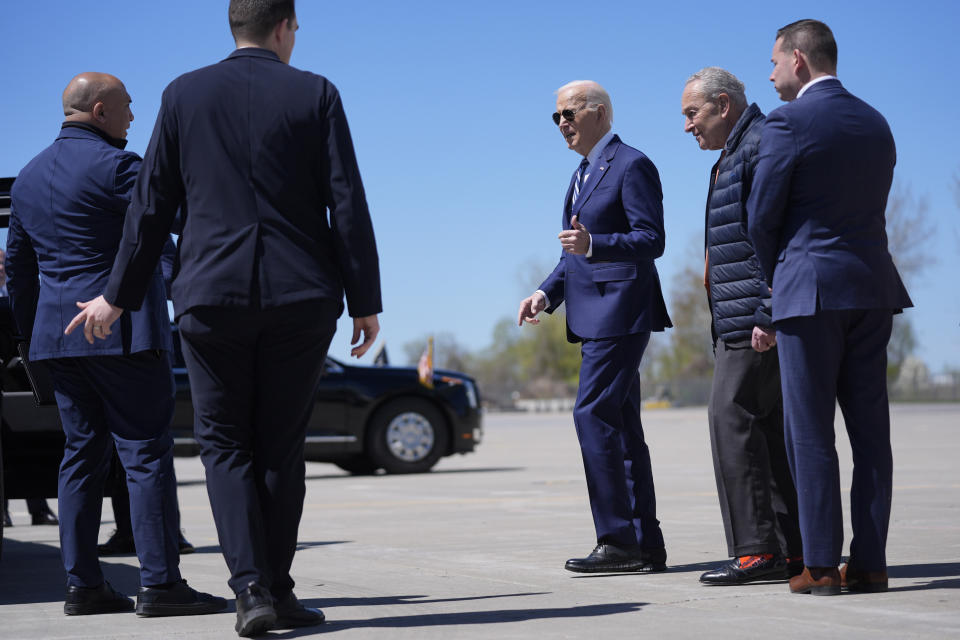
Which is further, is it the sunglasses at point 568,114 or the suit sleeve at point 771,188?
the sunglasses at point 568,114

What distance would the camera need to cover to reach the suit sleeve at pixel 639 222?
5.67 metres

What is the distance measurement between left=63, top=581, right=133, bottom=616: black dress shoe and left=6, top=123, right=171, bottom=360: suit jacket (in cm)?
89

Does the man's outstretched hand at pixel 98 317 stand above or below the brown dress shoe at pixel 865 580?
above

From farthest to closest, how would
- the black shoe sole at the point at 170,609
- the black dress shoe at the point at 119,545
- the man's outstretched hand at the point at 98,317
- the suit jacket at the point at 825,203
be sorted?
the black dress shoe at the point at 119,545 < the suit jacket at the point at 825,203 < the black shoe sole at the point at 170,609 < the man's outstretched hand at the point at 98,317

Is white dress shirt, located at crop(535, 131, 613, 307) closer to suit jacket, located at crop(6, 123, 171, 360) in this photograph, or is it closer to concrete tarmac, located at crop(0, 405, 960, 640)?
concrete tarmac, located at crop(0, 405, 960, 640)

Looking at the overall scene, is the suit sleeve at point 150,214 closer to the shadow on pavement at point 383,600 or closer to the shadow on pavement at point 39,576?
the shadow on pavement at point 383,600

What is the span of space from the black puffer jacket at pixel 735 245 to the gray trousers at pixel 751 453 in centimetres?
11

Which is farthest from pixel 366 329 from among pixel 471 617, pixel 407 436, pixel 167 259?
pixel 407 436

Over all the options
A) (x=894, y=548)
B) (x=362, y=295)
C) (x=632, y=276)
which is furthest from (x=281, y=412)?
(x=894, y=548)

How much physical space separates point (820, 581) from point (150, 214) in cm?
275

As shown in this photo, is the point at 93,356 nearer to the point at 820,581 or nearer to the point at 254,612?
the point at 254,612

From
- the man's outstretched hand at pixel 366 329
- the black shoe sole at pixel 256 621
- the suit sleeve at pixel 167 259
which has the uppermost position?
the suit sleeve at pixel 167 259

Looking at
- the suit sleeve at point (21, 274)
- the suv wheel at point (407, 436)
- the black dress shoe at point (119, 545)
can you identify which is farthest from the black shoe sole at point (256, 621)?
the suv wheel at point (407, 436)

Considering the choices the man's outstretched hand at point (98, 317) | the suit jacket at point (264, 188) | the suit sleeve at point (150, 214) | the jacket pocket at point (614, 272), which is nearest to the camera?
the suit jacket at point (264, 188)
